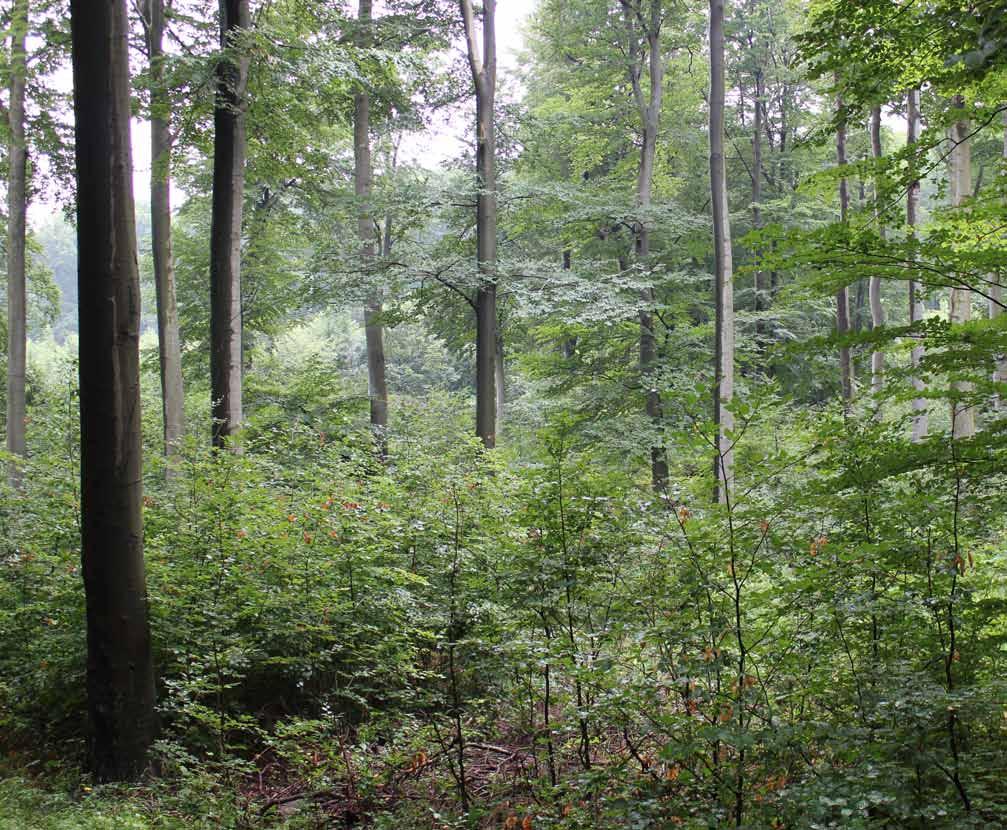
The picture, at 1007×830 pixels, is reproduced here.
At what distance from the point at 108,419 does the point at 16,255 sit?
12469 mm

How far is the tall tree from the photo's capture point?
1584 cm

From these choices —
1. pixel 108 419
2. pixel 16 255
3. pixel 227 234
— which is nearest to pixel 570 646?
pixel 108 419

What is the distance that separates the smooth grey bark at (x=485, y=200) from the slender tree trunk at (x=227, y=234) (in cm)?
477

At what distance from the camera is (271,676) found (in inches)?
243

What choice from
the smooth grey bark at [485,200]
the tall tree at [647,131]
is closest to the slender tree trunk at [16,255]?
the smooth grey bark at [485,200]

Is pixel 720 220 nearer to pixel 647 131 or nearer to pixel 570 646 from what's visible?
pixel 647 131

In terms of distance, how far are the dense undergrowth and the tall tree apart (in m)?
9.98

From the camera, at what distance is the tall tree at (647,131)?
15.8 metres

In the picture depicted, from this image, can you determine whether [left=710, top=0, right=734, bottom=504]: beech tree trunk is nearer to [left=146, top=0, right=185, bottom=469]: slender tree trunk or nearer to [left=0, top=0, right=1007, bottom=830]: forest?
A: [left=0, top=0, right=1007, bottom=830]: forest

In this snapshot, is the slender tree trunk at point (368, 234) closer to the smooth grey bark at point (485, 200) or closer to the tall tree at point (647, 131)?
the smooth grey bark at point (485, 200)

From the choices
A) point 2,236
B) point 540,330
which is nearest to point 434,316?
point 540,330

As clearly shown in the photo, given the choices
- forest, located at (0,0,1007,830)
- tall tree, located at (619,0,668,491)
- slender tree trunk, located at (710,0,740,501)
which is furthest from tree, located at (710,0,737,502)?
forest, located at (0,0,1007,830)

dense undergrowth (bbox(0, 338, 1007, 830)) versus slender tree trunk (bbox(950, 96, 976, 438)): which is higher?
slender tree trunk (bbox(950, 96, 976, 438))

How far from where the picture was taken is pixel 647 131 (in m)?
Result: 16.7
